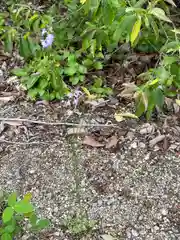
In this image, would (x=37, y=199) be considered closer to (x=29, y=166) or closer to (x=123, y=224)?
(x=29, y=166)

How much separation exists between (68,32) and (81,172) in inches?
39.2

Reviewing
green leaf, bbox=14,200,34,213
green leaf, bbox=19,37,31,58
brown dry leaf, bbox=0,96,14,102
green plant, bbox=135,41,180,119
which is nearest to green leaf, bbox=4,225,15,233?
green leaf, bbox=14,200,34,213

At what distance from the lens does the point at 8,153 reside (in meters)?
2.59

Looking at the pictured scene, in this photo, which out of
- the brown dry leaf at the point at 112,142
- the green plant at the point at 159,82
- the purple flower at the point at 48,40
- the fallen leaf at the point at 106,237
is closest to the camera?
the fallen leaf at the point at 106,237

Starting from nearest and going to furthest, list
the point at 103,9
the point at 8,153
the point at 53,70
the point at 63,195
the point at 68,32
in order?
the point at 103,9, the point at 63,195, the point at 8,153, the point at 53,70, the point at 68,32

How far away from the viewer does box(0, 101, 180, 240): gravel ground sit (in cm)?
223

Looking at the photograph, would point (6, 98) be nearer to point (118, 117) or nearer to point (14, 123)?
point (14, 123)

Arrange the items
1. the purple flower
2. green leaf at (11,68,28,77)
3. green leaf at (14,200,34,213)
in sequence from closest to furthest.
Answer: green leaf at (14,200,34,213), the purple flower, green leaf at (11,68,28,77)

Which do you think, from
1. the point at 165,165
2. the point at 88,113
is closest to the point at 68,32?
the point at 88,113

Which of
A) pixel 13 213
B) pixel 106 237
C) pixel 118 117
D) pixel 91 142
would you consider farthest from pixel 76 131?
pixel 13 213

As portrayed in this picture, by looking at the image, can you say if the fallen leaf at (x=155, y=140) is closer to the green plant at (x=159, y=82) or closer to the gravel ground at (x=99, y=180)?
the gravel ground at (x=99, y=180)

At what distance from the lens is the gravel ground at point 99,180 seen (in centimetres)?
223

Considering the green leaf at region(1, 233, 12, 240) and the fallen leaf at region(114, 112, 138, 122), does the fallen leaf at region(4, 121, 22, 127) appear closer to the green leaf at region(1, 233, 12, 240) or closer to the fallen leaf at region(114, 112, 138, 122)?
the fallen leaf at region(114, 112, 138, 122)

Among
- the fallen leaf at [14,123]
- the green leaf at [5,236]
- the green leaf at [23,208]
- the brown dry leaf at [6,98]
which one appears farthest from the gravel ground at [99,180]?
the green leaf at [23,208]
